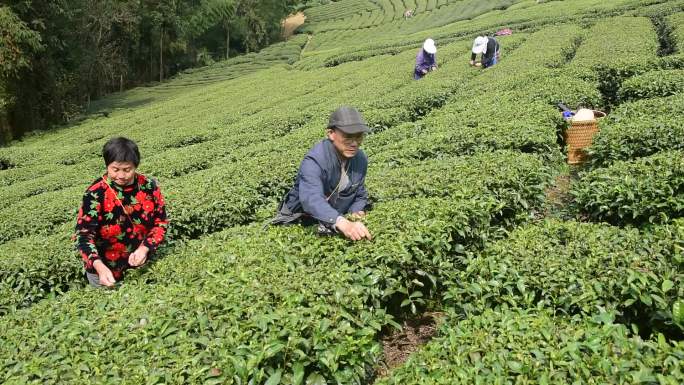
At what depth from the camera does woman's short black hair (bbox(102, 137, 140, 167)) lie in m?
4.36

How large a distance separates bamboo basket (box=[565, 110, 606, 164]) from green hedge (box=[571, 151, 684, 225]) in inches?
94.3

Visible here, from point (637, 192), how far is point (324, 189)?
352 cm

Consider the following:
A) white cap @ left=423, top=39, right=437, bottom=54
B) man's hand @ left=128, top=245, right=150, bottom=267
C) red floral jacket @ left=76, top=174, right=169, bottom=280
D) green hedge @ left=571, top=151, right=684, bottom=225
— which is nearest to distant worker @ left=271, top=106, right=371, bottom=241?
red floral jacket @ left=76, top=174, right=169, bottom=280

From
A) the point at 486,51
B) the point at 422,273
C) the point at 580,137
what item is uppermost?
the point at 486,51

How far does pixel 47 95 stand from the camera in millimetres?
28281

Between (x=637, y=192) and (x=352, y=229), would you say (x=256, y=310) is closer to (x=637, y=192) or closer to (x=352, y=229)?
(x=352, y=229)

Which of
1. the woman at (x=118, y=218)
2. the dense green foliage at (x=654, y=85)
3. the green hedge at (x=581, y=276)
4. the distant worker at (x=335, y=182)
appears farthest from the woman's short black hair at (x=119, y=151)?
the dense green foliage at (x=654, y=85)

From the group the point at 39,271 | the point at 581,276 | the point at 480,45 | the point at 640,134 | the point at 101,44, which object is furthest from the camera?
the point at 101,44

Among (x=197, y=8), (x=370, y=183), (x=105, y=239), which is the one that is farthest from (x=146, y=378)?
(x=197, y=8)

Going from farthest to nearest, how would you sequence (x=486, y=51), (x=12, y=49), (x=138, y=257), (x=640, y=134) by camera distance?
(x=12, y=49)
(x=486, y=51)
(x=640, y=134)
(x=138, y=257)

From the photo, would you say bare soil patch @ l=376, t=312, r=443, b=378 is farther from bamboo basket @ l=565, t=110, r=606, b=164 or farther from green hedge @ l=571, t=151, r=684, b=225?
bamboo basket @ l=565, t=110, r=606, b=164

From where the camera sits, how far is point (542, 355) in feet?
9.78

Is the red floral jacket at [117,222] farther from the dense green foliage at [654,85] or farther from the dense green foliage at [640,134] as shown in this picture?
the dense green foliage at [654,85]

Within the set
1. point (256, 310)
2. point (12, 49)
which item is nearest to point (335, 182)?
point (256, 310)
